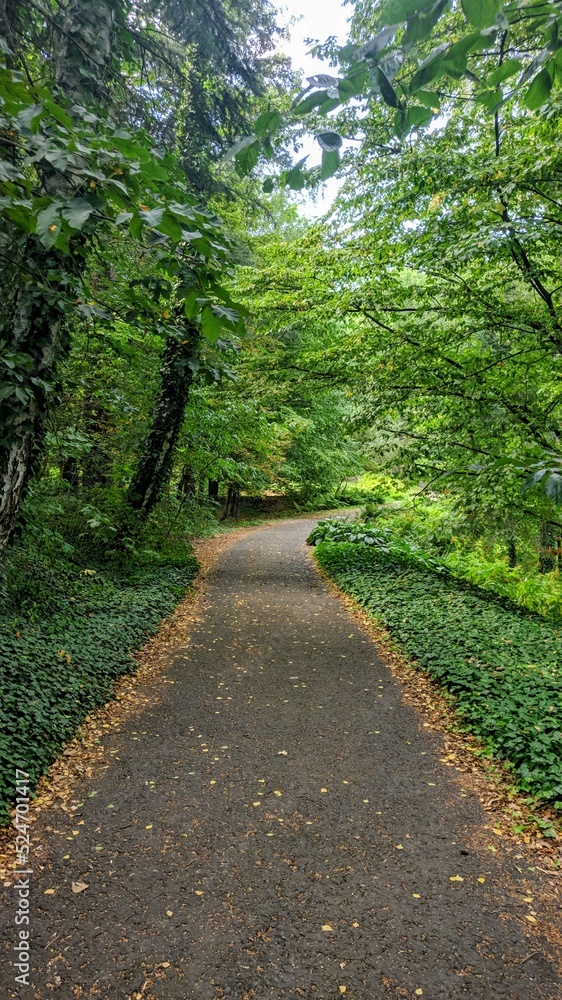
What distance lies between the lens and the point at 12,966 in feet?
7.18

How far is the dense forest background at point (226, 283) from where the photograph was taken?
5.22 ft

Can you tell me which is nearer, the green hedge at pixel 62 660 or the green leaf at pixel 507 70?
the green leaf at pixel 507 70

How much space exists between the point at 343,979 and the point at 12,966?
1.46 meters

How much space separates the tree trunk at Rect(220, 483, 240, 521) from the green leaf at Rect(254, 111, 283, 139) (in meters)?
18.7

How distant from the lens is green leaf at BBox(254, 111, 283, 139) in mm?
1308

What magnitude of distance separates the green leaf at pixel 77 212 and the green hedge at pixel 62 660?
3247 millimetres

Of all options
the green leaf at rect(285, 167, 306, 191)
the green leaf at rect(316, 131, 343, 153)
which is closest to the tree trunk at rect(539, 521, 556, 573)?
the green leaf at rect(285, 167, 306, 191)

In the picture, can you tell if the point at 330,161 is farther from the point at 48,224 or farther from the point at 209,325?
the point at 48,224

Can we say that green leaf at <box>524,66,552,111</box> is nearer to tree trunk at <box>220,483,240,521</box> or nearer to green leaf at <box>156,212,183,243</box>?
green leaf at <box>156,212,183,243</box>

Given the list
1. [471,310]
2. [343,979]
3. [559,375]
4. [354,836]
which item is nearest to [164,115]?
[471,310]

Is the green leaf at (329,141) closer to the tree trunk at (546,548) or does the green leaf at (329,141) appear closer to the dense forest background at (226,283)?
the dense forest background at (226,283)

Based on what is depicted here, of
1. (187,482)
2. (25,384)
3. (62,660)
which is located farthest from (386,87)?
(187,482)

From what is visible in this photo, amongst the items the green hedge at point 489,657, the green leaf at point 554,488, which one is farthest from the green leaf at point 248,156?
the green hedge at point 489,657

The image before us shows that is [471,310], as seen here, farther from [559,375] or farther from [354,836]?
[354,836]
